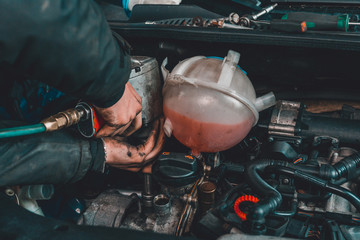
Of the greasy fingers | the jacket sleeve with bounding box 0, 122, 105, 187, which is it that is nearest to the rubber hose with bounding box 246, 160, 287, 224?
the greasy fingers

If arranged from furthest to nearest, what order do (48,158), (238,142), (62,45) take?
(238,142), (48,158), (62,45)

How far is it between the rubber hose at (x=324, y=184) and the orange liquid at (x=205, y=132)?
0.60ft

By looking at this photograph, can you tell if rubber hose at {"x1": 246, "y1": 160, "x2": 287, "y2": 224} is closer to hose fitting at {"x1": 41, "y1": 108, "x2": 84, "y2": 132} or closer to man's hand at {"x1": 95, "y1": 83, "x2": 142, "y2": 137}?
man's hand at {"x1": 95, "y1": 83, "x2": 142, "y2": 137}

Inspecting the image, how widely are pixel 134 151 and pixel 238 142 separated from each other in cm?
37

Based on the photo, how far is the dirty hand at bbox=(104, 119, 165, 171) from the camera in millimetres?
1116

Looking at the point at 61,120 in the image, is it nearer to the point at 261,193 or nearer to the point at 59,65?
the point at 59,65

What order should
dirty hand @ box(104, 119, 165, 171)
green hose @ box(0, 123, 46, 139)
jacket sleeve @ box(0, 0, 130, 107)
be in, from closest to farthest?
1. jacket sleeve @ box(0, 0, 130, 107)
2. green hose @ box(0, 123, 46, 139)
3. dirty hand @ box(104, 119, 165, 171)

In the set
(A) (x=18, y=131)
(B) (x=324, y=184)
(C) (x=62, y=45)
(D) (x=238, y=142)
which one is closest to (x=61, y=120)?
(A) (x=18, y=131)

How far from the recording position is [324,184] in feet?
2.89

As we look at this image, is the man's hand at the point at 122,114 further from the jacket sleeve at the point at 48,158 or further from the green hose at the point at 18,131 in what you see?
the green hose at the point at 18,131

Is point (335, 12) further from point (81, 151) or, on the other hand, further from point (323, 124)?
point (81, 151)

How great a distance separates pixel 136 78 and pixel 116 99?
0.19 m

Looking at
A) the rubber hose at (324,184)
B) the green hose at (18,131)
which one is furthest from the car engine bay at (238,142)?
the green hose at (18,131)

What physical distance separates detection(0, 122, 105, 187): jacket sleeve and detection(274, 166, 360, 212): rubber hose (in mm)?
603
